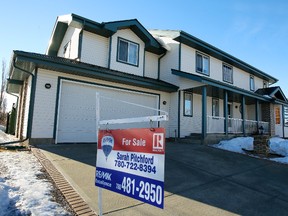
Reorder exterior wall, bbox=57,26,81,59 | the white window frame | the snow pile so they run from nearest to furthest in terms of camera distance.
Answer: the snow pile → exterior wall, bbox=57,26,81,59 → the white window frame

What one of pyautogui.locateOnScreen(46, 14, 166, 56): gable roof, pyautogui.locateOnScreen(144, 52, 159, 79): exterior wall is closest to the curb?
pyautogui.locateOnScreen(46, 14, 166, 56): gable roof

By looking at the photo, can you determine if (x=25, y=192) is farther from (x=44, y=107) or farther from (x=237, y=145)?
(x=237, y=145)

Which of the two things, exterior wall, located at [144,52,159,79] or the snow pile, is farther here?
exterior wall, located at [144,52,159,79]

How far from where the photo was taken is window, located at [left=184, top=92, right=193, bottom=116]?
1415 centimetres

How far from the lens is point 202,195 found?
4.60m

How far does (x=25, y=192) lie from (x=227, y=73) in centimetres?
1651

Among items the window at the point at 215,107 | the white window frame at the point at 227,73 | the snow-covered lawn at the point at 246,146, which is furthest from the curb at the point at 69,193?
the white window frame at the point at 227,73

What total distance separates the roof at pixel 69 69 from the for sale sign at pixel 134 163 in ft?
22.2

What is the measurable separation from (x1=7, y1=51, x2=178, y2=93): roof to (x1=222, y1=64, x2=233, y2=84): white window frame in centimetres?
580

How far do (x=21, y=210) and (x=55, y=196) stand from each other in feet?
2.15

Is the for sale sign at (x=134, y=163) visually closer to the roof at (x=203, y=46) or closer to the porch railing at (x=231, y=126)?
the porch railing at (x=231, y=126)

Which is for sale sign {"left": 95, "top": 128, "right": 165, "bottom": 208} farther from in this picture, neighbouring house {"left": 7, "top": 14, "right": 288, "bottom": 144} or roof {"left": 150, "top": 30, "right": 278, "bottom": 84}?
roof {"left": 150, "top": 30, "right": 278, "bottom": 84}

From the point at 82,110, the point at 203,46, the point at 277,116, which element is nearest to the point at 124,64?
the point at 82,110

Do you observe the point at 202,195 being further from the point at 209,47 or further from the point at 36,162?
the point at 209,47
